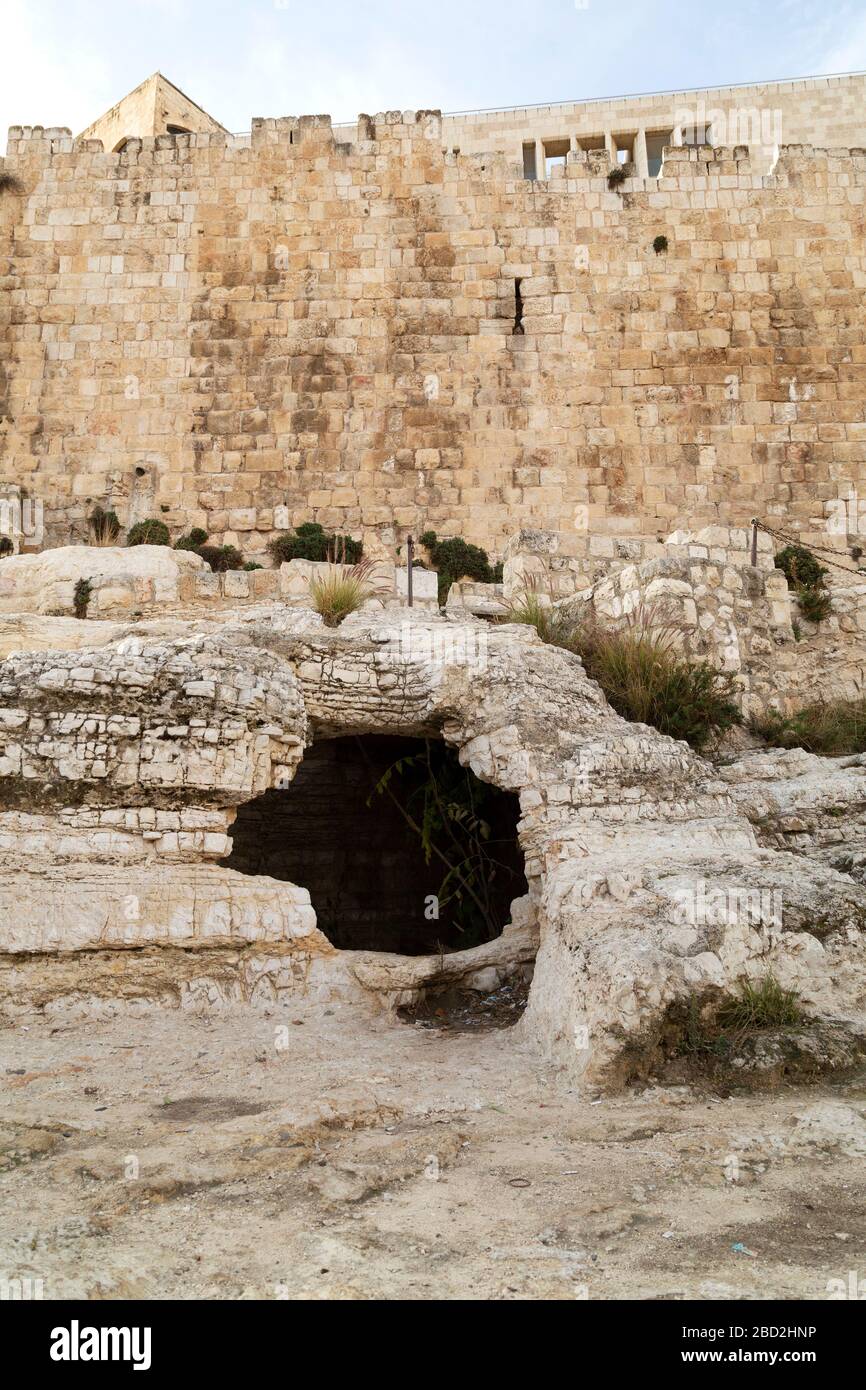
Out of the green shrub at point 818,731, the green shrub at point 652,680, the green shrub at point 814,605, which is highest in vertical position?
the green shrub at point 814,605

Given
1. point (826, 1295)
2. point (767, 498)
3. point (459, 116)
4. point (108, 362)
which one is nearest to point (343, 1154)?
point (826, 1295)

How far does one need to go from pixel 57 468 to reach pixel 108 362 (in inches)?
70.6

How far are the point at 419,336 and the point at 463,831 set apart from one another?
34.3 feet

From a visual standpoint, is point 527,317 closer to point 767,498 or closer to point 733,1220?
point 767,498

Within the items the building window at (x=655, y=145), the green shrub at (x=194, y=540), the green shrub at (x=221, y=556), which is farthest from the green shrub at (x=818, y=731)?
the building window at (x=655, y=145)

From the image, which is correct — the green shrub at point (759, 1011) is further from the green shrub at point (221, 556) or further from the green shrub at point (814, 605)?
the green shrub at point (221, 556)

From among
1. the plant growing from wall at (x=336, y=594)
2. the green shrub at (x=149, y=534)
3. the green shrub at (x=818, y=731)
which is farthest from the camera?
the green shrub at (x=149, y=534)

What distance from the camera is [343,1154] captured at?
12.1 feet

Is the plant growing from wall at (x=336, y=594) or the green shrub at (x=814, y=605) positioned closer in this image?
the plant growing from wall at (x=336, y=594)

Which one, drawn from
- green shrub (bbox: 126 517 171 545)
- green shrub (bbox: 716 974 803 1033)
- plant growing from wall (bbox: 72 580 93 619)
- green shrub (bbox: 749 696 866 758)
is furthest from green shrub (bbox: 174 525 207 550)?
green shrub (bbox: 716 974 803 1033)

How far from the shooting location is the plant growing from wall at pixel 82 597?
7.89m

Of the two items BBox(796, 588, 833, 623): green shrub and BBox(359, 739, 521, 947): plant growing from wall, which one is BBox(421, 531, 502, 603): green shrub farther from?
BBox(359, 739, 521, 947): plant growing from wall

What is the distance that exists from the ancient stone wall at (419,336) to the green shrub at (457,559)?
51 cm

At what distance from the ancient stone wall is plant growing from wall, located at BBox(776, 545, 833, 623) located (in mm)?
3541
